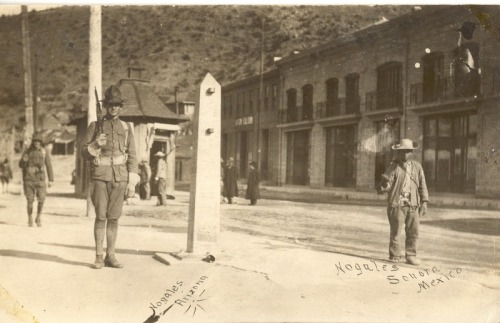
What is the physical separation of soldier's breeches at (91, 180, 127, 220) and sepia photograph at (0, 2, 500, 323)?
0.01 metres

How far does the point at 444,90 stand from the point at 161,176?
3629mm

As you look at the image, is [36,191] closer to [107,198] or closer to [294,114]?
[107,198]

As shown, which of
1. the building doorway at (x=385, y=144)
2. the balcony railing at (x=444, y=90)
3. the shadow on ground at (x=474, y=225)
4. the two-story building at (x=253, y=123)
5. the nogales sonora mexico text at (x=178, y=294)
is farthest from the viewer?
the two-story building at (x=253, y=123)

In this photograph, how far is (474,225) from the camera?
198 inches

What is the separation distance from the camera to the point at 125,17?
203 inches

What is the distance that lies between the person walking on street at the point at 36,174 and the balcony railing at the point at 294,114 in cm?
287

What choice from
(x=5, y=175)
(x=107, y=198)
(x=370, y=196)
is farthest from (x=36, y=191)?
(x=370, y=196)

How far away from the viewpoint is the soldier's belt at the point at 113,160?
15.3 ft

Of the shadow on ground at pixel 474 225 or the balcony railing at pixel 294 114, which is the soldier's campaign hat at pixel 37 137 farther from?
the shadow on ground at pixel 474 225

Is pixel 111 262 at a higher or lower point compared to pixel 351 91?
lower

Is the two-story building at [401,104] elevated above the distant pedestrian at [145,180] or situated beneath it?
elevated above

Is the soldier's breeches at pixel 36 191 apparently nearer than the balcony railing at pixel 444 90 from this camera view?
No

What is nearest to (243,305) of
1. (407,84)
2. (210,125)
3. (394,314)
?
(394,314)

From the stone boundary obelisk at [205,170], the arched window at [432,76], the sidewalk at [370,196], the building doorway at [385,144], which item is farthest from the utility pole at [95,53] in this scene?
the arched window at [432,76]
